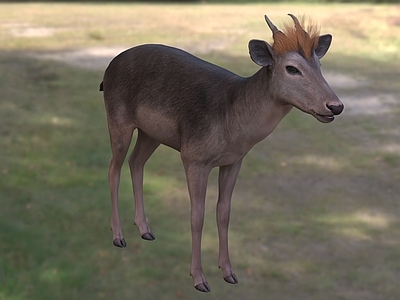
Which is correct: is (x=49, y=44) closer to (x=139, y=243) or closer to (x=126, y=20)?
(x=126, y=20)

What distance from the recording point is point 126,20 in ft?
209

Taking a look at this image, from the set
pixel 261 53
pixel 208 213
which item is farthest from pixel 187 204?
pixel 261 53

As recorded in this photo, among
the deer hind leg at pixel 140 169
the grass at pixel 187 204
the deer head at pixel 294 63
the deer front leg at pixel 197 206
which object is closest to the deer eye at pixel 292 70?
the deer head at pixel 294 63

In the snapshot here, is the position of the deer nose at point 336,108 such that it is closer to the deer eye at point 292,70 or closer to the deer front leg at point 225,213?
the deer eye at point 292,70

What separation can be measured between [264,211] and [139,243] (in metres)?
5.64

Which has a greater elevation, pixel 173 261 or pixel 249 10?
pixel 173 261

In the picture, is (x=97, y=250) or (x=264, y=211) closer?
(x=97, y=250)

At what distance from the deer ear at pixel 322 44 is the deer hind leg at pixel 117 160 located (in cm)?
139

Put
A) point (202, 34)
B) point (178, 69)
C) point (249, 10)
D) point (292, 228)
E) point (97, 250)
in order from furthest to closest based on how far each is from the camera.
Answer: point (249, 10) < point (202, 34) < point (292, 228) < point (97, 250) < point (178, 69)

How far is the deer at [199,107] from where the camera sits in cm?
392

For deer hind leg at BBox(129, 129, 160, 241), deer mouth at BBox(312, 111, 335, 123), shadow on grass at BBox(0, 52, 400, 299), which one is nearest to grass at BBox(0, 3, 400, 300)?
A: shadow on grass at BBox(0, 52, 400, 299)

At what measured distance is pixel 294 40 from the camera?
12.6 ft

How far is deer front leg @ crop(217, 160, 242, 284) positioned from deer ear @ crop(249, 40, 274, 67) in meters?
0.94

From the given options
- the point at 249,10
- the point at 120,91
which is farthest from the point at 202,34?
the point at 120,91
